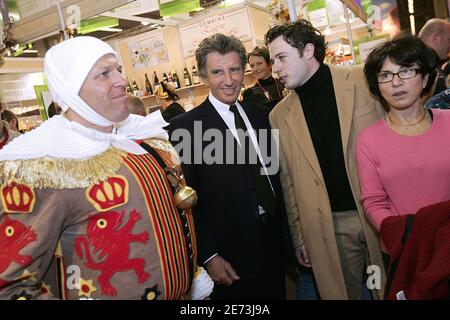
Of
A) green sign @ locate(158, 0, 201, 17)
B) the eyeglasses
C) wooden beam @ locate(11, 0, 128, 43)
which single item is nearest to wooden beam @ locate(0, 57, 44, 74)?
wooden beam @ locate(11, 0, 128, 43)

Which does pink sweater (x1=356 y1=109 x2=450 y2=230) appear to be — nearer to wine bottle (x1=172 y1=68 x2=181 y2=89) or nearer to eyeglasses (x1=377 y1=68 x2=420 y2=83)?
eyeglasses (x1=377 y1=68 x2=420 y2=83)

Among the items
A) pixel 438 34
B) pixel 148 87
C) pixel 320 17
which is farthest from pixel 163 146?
pixel 320 17

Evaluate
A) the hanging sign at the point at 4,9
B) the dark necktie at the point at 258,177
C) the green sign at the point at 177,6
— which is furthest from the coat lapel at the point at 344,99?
the hanging sign at the point at 4,9

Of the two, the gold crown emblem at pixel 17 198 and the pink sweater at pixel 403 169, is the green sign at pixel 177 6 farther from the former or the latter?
the gold crown emblem at pixel 17 198

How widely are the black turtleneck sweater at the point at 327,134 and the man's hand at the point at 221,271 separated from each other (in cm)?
65

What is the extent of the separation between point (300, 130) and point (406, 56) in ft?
2.08

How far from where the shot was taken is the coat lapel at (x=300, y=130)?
207 centimetres

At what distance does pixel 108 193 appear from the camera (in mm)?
1328

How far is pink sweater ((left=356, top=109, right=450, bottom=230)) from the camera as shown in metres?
1.64

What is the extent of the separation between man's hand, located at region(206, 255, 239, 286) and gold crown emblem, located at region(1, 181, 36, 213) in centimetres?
103

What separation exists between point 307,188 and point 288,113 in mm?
438

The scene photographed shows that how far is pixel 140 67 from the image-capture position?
650 centimetres
